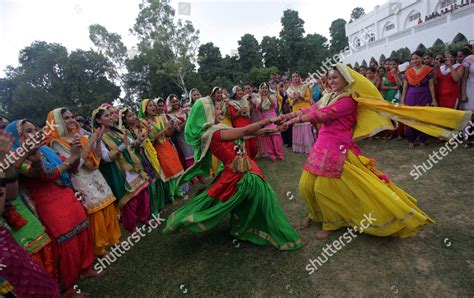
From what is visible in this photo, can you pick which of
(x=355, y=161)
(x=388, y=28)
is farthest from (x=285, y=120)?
(x=388, y=28)

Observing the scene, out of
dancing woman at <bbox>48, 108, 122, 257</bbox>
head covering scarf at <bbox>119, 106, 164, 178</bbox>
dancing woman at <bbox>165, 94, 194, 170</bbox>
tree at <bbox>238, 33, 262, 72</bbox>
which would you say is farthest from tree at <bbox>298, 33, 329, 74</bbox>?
dancing woman at <bbox>48, 108, 122, 257</bbox>

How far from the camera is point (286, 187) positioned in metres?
4.75

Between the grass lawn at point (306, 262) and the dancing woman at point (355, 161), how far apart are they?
0.26 meters

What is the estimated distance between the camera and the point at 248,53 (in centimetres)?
3203

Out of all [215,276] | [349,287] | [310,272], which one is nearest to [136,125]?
[215,276]

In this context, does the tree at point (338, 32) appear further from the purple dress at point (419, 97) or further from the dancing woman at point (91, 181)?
the dancing woman at point (91, 181)

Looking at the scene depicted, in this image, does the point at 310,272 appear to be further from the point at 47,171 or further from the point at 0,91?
the point at 0,91

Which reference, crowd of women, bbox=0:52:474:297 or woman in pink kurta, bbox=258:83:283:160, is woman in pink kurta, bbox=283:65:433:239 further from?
woman in pink kurta, bbox=258:83:283:160

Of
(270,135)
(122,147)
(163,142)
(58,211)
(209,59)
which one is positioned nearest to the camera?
(58,211)

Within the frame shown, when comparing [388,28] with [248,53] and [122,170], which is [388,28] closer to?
[248,53]

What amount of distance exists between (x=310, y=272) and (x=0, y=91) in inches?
1301

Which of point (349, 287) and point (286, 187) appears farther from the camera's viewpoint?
point (286, 187)

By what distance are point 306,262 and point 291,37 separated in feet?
110

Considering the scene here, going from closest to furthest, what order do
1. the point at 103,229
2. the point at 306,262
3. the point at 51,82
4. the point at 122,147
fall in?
1. the point at 306,262
2. the point at 103,229
3. the point at 122,147
4. the point at 51,82
